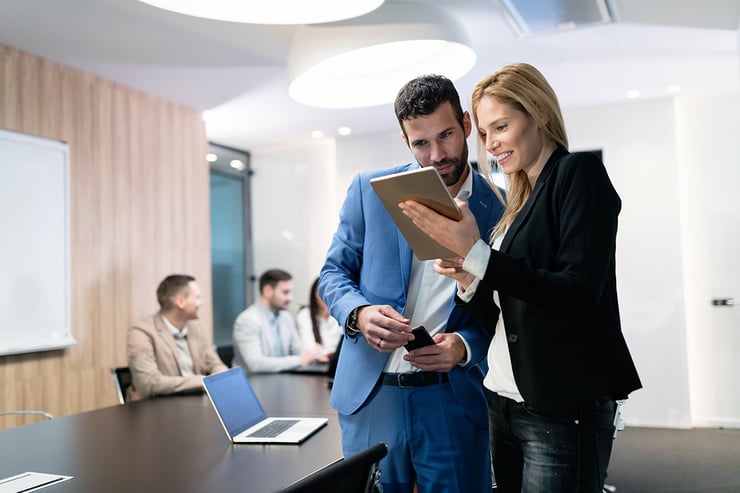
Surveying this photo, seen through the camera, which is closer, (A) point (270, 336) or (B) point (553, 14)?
(B) point (553, 14)

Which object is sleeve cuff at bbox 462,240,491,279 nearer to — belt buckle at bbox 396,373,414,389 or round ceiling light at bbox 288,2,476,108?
belt buckle at bbox 396,373,414,389

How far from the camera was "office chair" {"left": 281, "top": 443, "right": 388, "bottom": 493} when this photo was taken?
3.35 feet

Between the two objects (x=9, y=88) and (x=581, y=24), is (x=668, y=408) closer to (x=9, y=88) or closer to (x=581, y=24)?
(x=581, y=24)

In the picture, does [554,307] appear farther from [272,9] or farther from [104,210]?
[104,210]

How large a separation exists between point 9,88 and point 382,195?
4.12 meters

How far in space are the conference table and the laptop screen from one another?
0.08 m

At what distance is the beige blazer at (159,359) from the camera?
391cm

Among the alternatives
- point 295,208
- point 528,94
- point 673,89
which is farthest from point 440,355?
point 295,208

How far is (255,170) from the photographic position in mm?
8594

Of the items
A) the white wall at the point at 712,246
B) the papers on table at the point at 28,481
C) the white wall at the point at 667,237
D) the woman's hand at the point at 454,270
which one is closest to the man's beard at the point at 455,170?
the woman's hand at the point at 454,270

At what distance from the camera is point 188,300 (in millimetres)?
4453

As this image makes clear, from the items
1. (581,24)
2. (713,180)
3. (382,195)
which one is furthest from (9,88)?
(713,180)

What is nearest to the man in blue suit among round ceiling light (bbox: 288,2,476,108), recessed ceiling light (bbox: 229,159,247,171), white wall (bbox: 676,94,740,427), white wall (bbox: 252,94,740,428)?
Answer: round ceiling light (bbox: 288,2,476,108)

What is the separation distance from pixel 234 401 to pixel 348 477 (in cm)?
151
